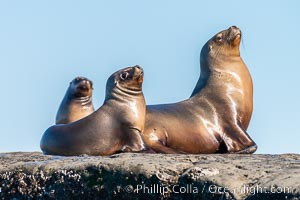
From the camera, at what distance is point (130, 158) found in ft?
33.5

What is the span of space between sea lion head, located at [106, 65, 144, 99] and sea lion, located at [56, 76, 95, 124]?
7.30 ft

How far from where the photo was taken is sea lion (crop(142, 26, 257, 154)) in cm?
1470

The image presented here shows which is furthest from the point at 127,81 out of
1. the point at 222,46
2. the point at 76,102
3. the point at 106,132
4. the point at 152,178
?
the point at 152,178

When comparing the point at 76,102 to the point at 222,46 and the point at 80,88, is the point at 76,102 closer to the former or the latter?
the point at 80,88

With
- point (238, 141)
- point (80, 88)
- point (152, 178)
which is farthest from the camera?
point (80, 88)

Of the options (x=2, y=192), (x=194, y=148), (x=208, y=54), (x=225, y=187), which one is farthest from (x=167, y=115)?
(x=225, y=187)

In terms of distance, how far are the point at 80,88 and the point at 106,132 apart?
12.5 feet

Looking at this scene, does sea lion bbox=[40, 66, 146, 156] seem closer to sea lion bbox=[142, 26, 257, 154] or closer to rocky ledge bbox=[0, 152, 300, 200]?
sea lion bbox=[142, 26, 257, 154]

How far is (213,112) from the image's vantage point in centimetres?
1539

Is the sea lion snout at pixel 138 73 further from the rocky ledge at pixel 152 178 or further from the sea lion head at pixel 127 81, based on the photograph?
the rocky ledge at pixel 152 178

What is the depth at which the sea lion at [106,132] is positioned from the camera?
45.2 feet

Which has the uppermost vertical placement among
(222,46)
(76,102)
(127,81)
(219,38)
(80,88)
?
(219,38)

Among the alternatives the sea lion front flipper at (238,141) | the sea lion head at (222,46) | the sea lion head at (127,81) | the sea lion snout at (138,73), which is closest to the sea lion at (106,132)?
the sea lion head at (127,81)

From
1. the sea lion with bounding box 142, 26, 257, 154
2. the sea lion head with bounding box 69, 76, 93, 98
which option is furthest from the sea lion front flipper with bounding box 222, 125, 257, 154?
the sea lion head with bounding box 69, 76, 93, 98
